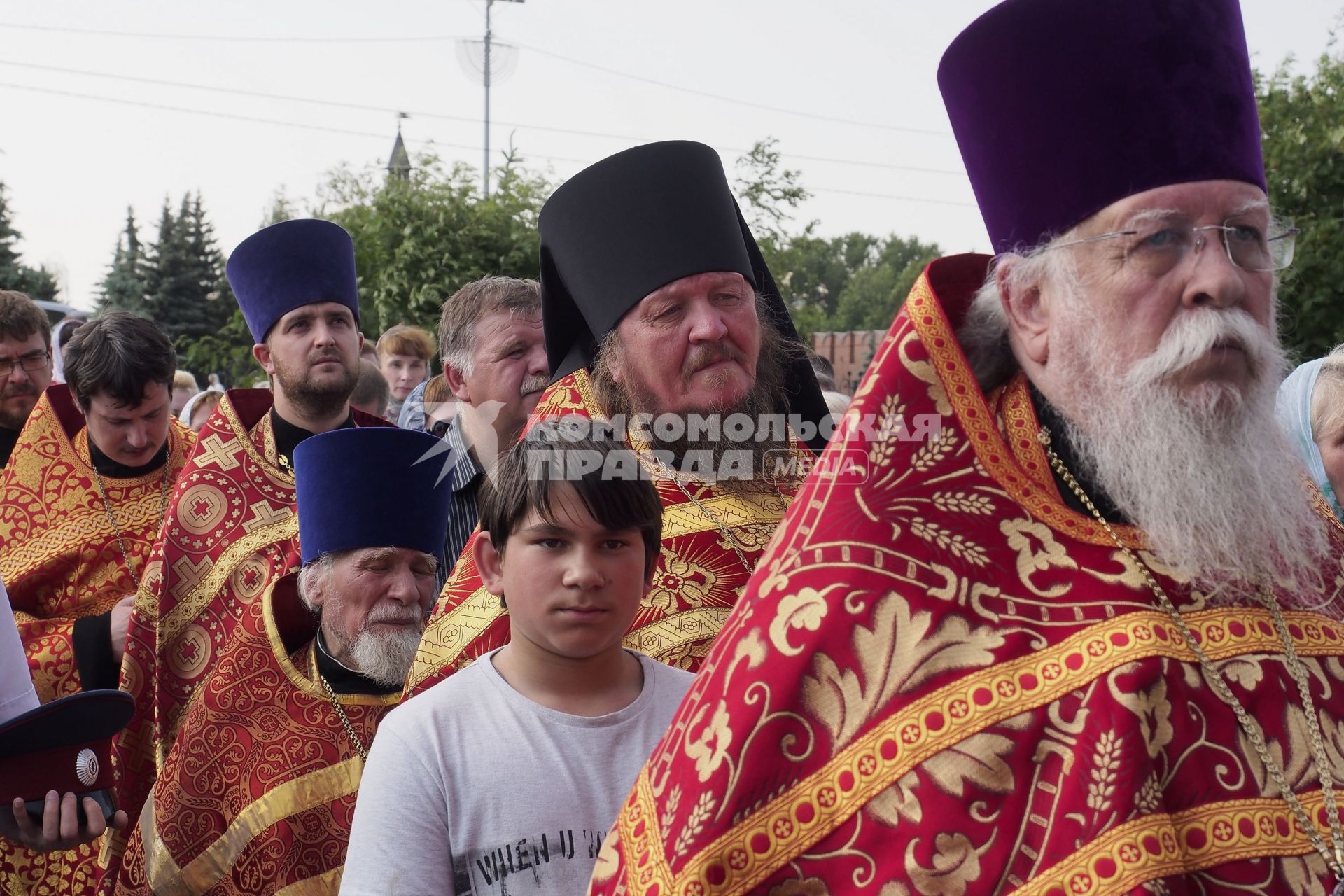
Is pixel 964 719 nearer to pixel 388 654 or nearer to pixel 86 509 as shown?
pixel 388 654

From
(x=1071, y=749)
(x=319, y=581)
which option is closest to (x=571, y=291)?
(x=319, y=581)

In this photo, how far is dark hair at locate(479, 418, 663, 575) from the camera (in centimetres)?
254

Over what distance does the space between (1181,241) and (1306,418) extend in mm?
2544

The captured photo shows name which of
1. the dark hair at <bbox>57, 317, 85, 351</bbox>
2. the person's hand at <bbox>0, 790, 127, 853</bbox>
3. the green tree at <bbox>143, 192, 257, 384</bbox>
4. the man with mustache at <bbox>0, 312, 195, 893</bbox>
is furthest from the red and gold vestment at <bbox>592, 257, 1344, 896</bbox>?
the green tree at <bbox>143, 192, 257, 384</bbox>

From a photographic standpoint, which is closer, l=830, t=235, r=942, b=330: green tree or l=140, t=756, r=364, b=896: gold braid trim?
l=140, t=756, r=364, b=896: gold braid trim

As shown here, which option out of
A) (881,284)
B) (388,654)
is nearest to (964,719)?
(388,654)

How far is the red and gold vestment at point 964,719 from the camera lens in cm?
180

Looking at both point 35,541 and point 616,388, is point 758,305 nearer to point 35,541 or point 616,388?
point 616,388

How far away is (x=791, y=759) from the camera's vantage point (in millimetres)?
1890

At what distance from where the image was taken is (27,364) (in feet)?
18.4

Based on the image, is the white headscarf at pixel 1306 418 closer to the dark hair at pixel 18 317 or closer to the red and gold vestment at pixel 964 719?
the red and gold vestment at pixel 964 719

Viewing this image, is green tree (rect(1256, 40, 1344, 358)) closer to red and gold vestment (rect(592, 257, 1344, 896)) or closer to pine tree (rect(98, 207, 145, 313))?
red and gold vestment (rect(592, 257, 1344, 896))

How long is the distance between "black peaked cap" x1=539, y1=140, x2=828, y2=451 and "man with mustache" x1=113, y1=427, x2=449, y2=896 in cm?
58

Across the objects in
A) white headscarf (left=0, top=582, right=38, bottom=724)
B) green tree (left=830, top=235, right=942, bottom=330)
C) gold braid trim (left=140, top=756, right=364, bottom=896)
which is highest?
green tree (left=830, top=235, right=942, bottom=330)
